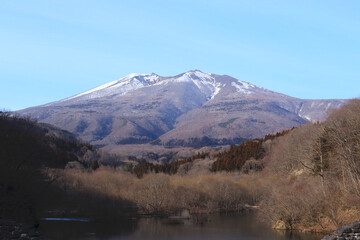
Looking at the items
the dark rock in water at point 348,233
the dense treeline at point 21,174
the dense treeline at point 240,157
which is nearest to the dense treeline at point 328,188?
the dark rock in water at point 348,233

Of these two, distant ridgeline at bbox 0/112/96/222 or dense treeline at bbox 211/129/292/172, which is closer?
distant ridgeline at bbox 0/112/96/222

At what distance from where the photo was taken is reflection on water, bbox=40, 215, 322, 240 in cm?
4638

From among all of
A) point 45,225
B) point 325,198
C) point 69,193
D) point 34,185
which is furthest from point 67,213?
point 325,198

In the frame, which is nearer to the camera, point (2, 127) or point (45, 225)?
point (2, 127)

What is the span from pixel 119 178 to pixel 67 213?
11.4m

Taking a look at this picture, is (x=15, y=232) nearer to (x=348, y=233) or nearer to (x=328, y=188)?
(x=348, y=233)

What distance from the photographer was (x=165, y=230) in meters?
52.1

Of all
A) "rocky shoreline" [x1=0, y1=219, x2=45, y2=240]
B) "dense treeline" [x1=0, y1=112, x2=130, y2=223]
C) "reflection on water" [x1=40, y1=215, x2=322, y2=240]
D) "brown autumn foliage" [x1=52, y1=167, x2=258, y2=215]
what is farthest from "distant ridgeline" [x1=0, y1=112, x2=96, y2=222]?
"brown autumn foliage" [x1=52, y1=167, x2=258, y2=215]

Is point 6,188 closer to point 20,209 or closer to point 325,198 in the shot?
point 20,209

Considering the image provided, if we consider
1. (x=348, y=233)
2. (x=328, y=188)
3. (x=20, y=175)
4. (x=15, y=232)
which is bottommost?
(x=348, y=233)

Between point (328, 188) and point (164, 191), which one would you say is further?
point (164, 191)

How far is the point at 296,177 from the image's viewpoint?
7088 centimetres

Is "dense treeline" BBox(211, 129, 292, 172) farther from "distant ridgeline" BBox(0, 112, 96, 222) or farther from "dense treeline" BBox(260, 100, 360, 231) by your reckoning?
"distant ridgeline" BBox(0, 112, 96, 222)

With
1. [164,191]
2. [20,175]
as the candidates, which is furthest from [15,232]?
[164,191]
